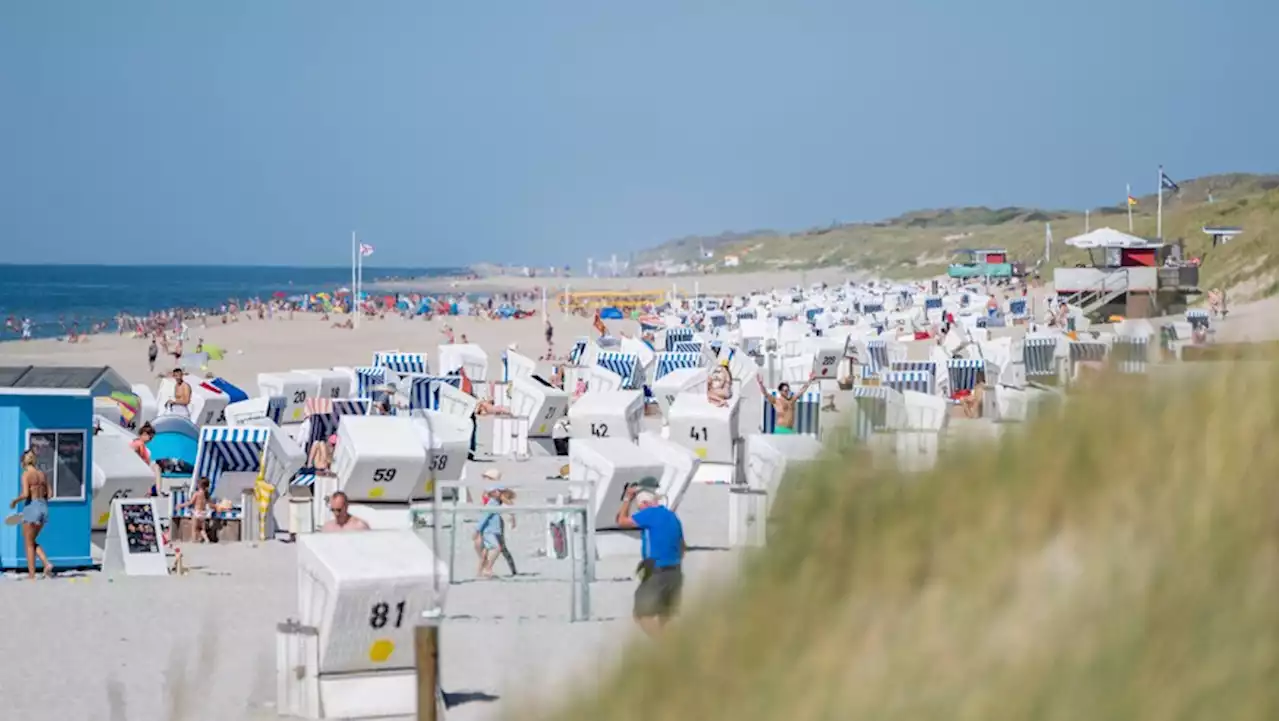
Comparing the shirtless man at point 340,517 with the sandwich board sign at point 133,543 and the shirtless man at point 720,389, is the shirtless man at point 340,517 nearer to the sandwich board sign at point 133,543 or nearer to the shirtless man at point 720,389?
the sandwich board sign at point 133,543

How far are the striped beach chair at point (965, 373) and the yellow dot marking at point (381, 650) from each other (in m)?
16.3

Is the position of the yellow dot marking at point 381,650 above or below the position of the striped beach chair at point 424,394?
below

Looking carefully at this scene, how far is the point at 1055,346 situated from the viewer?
24.2m

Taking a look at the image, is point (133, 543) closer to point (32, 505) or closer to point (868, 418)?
point (32, 505)

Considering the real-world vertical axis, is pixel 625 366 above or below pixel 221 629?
above

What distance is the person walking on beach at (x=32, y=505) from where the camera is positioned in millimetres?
11781

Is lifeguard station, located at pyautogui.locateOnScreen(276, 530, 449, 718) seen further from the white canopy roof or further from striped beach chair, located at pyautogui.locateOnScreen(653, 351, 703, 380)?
the white canopy roof

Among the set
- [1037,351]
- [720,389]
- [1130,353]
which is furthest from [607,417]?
[1130,353]

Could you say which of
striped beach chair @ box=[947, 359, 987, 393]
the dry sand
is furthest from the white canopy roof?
the dry sand

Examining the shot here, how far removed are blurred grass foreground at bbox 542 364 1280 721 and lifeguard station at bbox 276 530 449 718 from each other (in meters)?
4.27

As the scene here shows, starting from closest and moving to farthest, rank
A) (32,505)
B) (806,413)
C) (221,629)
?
(221,629) < (32,505) < (806,413)

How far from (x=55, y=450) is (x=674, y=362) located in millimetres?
14404

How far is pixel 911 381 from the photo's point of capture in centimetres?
2159

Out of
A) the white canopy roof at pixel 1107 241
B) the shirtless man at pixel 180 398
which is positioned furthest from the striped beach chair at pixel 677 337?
the shirtless man at pixel 180 398
